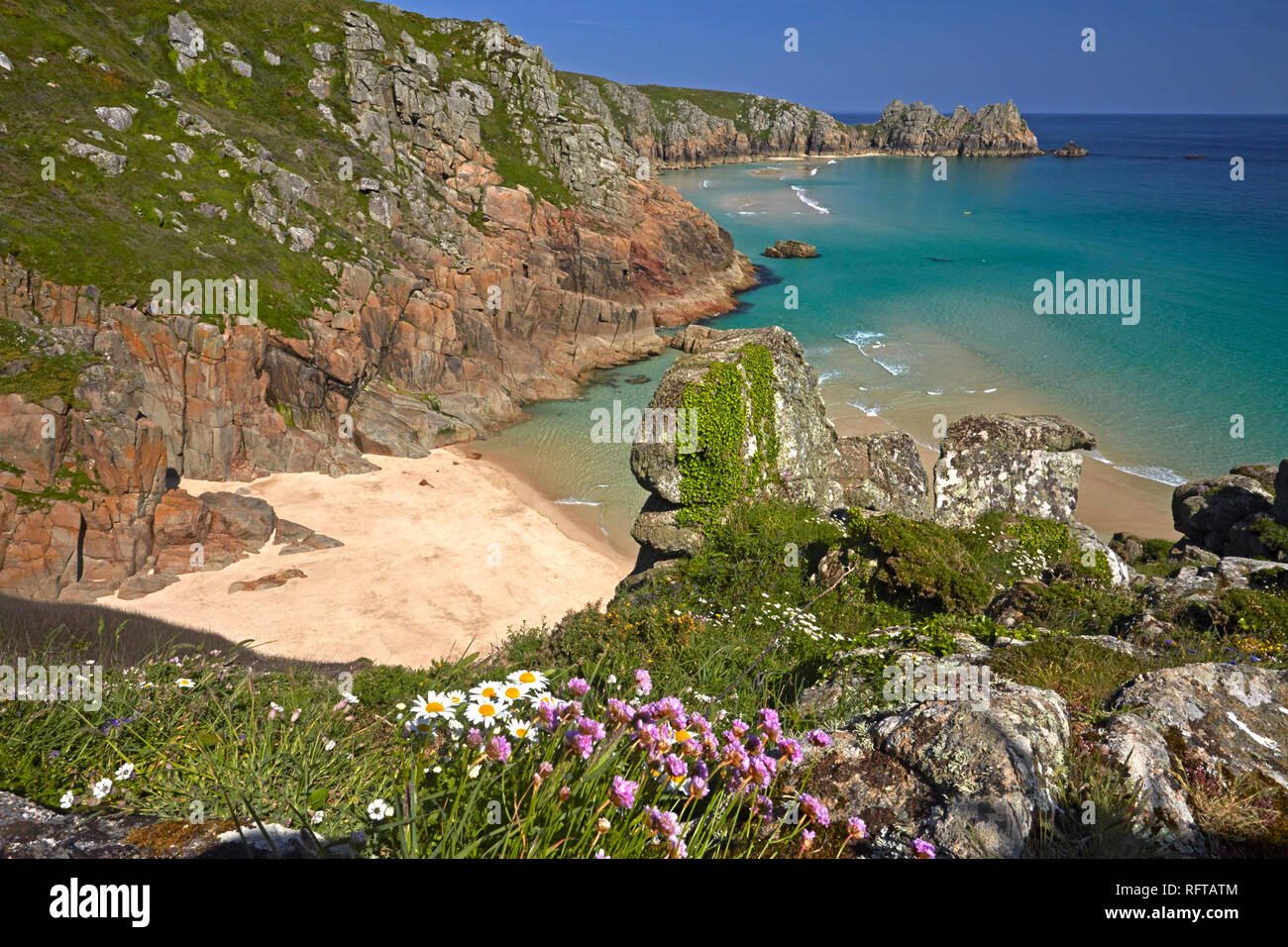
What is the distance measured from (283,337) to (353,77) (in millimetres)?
27144

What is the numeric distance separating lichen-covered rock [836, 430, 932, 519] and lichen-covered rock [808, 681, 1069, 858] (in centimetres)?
1074

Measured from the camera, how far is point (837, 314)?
55.8 meters

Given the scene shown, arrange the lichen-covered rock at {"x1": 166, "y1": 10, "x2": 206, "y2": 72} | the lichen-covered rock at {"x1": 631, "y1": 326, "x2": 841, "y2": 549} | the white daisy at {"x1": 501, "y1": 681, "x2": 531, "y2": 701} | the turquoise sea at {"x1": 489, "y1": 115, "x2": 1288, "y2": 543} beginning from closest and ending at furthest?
the white daisy at {"x1": 501, "y1": 681, "x2": 531, "y2": 701} → the lichen-covered rock at {"x1": 631, "y1": 326, "x2": 841, "y2": 549} → the turquoise sea at {"x1": 489, "y1": 115, "x2": 1288, "y2": 543} → the lichen-covered rock at {"x1": 166, "y1": 10, "x2": 206, "y2": 72}

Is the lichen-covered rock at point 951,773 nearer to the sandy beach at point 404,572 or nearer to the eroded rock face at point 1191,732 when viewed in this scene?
the eroded rock face at point 1191,732

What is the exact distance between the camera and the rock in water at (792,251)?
73.8 meters

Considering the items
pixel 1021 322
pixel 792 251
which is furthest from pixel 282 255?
pixel 792 251

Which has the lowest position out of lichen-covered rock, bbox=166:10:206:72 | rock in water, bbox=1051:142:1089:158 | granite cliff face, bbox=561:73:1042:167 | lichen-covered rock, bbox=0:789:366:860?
lichen-covered rock, bbox=0:789:366:860

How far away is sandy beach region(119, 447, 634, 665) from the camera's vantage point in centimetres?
1939

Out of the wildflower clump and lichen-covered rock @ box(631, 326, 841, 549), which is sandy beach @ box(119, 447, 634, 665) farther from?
the wildflower clump

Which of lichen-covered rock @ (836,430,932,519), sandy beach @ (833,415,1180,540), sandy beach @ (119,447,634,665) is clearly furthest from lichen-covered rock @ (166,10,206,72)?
lichen-covered rock @ (836,430,932,519)

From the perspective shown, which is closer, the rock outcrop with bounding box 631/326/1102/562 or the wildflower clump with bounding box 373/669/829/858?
the wildflower clump with bounding box 373/669/829/858

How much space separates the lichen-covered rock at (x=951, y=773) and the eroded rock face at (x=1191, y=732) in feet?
1.26

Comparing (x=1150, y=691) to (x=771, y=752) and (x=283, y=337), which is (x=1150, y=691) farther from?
(x=283, y=337)
